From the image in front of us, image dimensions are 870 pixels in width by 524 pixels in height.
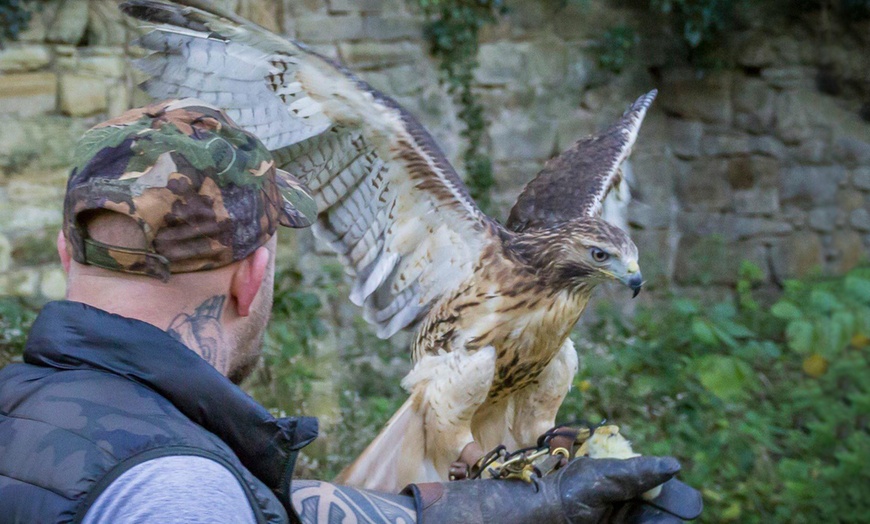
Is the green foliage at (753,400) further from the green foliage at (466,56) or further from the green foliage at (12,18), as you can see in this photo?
the green foliage at (12,18)

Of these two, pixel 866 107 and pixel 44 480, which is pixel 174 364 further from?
pixel 866 107

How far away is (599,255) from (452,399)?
0.67 meters

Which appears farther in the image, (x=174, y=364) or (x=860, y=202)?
(x=860, y=202)

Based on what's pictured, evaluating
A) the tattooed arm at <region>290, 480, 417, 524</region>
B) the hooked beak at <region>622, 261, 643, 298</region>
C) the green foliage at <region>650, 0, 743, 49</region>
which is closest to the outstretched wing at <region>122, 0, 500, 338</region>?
the hooked beak at <region>622, 261, 643, 298</region>

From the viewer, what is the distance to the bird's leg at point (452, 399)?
314 centimetres

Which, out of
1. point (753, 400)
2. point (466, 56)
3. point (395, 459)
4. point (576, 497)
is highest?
point (466, 56)

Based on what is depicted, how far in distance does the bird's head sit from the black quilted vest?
5.46ft

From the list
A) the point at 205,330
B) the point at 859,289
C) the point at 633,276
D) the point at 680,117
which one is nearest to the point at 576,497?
the point at 633,276

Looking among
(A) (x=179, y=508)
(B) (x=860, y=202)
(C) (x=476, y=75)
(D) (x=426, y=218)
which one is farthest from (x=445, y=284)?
(B) (x=860, y=202)

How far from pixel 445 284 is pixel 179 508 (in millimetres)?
2224

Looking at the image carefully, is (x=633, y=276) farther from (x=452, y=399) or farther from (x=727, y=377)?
(x=727, y=377)

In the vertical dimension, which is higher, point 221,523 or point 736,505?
point 221,523

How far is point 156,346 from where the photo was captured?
1531 mm

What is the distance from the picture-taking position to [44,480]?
1387 millimetres
